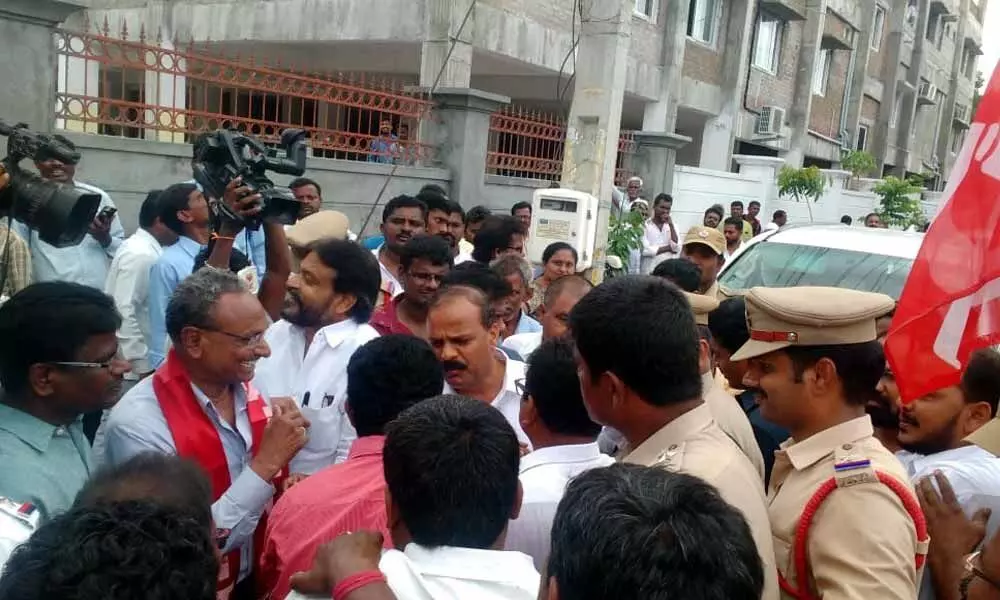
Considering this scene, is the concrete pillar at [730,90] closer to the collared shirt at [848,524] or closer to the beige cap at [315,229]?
the beige cap at [315,229]

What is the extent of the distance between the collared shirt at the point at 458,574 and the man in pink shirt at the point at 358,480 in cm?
33

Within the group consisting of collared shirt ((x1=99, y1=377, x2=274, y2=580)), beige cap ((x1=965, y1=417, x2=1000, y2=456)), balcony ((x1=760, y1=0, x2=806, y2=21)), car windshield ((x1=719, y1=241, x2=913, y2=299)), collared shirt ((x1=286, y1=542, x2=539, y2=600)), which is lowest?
collared shirt ((x1=99, y1=377, x2=274, y2=580))

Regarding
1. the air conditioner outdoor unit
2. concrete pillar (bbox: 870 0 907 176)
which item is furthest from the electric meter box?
concrete pillar (bbox: 870 0 907 176)

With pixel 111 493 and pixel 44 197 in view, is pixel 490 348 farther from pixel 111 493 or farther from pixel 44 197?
pixel 111 493

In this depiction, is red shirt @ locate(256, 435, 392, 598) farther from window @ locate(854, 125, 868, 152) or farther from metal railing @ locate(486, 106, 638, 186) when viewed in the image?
window @ locate(854, 125, 868, 152)

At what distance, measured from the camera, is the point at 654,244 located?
31.4 ft

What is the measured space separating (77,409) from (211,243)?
1.20 m

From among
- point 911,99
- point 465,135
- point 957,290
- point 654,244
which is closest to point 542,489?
point 957,290

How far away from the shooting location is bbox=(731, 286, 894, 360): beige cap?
189 centimetres

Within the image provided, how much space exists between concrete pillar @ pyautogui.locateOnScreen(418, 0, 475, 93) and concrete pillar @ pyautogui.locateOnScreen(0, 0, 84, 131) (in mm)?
6578

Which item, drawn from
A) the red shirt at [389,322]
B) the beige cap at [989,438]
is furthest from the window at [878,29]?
the beige cap at [989,438]

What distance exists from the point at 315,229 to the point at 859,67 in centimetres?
2556

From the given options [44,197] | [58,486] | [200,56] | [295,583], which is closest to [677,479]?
[295,583]

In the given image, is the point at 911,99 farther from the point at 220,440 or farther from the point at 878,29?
the point at 220,440
